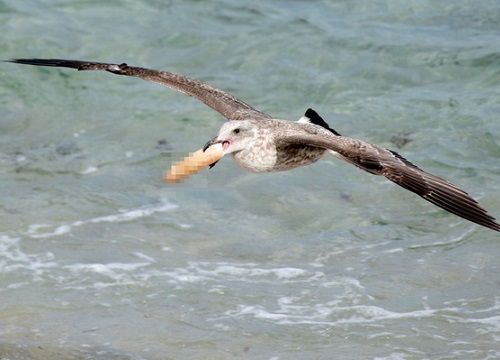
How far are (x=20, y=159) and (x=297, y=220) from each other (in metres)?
2.69

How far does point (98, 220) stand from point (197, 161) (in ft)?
7.68

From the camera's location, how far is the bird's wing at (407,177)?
581 centimetres

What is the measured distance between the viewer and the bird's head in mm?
6477

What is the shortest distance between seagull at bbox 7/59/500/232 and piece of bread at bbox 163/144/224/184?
0.05 metres

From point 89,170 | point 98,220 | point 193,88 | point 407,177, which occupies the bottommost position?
point 407,177

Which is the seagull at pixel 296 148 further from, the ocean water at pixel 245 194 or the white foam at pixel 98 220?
the white foam at pixel 98 220

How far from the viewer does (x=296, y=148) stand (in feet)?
21.9

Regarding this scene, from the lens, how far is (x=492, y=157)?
370 inches

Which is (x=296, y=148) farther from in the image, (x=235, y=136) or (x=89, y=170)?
(x=89, y=170)

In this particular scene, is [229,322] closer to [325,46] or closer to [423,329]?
[423,329]

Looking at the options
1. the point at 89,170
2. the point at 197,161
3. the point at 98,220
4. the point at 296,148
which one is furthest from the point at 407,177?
the point at 89,170

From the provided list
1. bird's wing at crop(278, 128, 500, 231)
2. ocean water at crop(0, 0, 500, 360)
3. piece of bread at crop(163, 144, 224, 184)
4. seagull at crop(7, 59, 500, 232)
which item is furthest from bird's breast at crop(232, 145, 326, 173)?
ocean water at crop(0, 0, 500, 360)

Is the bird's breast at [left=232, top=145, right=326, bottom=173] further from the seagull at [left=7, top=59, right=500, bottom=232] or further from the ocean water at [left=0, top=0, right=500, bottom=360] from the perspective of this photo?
the ocean water at [left=0, top=0, right=500, bottom=360]

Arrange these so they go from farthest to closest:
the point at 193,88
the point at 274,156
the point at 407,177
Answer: the point at 193,88 → the point at 274,156 → the point at 407,177
